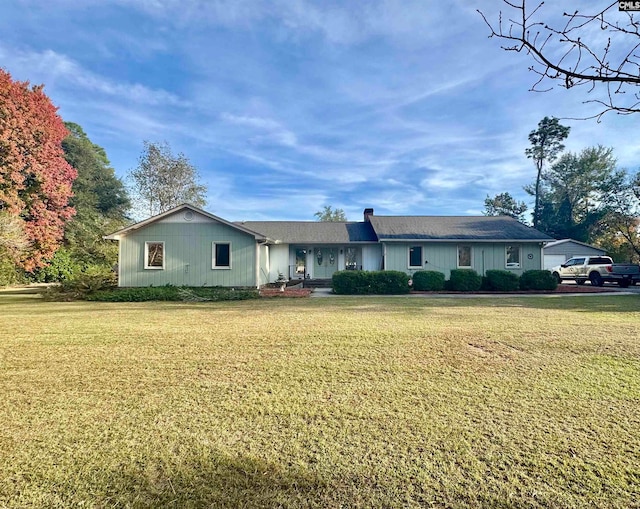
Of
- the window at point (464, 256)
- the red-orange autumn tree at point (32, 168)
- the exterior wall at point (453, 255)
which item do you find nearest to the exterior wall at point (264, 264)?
the exterior wall at point (453, 255)

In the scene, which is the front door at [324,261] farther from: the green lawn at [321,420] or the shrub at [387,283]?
the green lawn at [321,420]

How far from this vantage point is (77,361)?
4656mm

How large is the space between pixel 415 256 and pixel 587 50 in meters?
17.2

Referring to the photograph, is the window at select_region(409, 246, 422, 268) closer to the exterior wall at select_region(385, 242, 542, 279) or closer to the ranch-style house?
the ranch-style house

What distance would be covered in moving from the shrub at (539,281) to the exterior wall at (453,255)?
2486 millimetres

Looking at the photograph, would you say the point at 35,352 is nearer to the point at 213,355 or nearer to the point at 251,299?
the point at 213,355

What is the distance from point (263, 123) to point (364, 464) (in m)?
20.3

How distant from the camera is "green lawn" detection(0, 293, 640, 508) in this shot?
2.09 m

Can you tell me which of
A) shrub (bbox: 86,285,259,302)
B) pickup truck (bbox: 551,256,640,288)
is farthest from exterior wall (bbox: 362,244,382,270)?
pickup truck (bbox: 551,256,640,288)

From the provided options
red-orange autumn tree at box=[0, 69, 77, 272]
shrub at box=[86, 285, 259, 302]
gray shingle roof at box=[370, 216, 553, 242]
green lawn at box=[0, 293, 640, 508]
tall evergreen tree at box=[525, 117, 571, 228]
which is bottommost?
green lawn at box=[0, 293, 640, 508]

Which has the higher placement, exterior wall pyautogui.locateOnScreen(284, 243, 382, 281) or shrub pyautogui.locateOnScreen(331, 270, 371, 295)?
exterior wall pyautogui.locateOnScreen(284, 243, 382, 281)

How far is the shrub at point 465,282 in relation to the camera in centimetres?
1529

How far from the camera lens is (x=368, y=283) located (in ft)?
47.4

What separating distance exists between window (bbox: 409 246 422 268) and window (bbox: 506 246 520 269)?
4.95m
